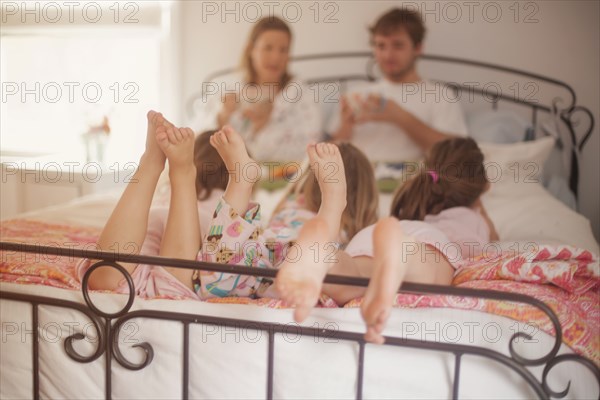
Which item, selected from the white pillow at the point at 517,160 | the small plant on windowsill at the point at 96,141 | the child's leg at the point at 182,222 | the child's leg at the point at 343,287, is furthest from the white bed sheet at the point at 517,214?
the child's leg at the point at 182,222

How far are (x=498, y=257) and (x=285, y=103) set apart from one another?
4.98 ft

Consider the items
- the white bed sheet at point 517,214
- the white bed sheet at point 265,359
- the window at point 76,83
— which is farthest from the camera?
the window at point 76,83

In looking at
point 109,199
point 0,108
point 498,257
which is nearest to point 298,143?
point 109,199

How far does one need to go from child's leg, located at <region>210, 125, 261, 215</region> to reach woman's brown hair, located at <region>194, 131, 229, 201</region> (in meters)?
0.44

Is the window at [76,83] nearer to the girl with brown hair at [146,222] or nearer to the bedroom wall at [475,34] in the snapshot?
the bedroom wall at [475,34]

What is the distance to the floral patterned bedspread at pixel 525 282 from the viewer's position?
975 mm

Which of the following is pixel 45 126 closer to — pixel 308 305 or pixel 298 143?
pixel 298 143

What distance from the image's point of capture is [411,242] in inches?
39.8

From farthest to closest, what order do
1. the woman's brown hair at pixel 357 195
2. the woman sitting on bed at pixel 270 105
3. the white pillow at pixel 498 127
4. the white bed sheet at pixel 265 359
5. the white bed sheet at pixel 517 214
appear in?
the woman sitting on bed at pixel 270 105 → the white pillow at pixel 498 127 → the white bed sheet at pixel 517 214 → the woman's brown hair at pixel 357 195 → the white bed sheet at pixel 265 359

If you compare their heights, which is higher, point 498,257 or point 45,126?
point 45,126

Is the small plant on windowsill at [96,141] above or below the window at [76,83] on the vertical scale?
below

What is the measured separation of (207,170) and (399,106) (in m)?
0.98

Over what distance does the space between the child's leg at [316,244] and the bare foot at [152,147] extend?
11.5 inches

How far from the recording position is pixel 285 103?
2.56 m
